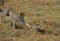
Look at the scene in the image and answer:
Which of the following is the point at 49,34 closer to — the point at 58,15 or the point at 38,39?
the point at 38,39

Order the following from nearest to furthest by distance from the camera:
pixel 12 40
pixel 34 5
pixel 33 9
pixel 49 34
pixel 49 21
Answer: pixel 12 40
pixel 49 34
pixel 49 21
pixel 33 9
pixel 34 5

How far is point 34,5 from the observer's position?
14.9 metres

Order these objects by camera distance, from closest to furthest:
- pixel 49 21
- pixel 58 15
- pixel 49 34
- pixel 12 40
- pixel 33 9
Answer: pixel 12 40, pixel 49 34, pixel 49 21, pixel 58 15, pixel 33 9

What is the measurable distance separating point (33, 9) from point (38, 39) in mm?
4951

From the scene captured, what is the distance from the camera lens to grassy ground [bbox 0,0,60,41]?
9344mm

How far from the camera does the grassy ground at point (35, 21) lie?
934cm

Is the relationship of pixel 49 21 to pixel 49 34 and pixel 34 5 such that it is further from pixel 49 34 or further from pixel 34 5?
pixel 34 5

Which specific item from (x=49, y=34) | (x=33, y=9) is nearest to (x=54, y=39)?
(x=49, y=34)

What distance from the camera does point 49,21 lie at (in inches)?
455

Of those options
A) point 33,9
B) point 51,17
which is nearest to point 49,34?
point 51,17

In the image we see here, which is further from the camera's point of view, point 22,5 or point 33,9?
point 22,5

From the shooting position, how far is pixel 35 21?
11.5m

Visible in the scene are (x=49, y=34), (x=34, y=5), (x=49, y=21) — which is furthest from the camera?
(x=34, y=5)

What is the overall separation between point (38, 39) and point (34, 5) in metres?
5.93
